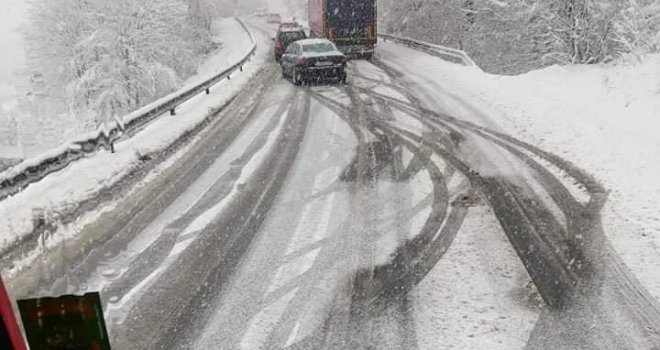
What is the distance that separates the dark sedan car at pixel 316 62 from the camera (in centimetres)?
1828

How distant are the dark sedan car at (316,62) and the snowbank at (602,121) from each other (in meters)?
2.85

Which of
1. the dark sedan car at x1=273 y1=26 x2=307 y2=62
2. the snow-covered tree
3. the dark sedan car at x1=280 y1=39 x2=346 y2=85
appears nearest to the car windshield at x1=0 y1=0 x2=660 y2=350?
the dark sedan car at x1=280 y1=39 x2=346 y2=85

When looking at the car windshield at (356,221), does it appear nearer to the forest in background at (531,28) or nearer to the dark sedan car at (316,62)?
the forest in background at (531,28)

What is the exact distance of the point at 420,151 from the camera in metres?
9.80

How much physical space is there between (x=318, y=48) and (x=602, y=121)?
35.2ft

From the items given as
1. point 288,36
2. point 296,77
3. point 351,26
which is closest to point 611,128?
point 296,77

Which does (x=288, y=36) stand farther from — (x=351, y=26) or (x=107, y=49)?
(x=107, y=49)

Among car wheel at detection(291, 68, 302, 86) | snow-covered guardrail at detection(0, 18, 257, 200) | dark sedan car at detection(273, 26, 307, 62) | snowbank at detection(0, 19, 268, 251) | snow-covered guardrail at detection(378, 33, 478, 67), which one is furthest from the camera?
dark sedan car at detection(273, 26, 307, 62)

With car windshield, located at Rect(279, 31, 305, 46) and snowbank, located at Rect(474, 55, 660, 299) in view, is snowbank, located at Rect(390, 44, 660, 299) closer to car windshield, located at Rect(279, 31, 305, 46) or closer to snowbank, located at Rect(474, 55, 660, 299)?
snowbank, located at Rect(474, 55, 660, 299)

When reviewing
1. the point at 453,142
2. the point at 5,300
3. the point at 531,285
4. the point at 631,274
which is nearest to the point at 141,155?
the point at 453,142

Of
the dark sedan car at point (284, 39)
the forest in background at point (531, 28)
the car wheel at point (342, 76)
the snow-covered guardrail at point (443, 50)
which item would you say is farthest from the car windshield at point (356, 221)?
the dark sedan car at point (284, 39)

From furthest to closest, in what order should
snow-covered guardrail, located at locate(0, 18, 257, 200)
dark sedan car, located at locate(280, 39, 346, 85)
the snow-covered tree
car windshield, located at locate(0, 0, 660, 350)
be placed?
the snow-covered tree, dark sedan car, located at locate(280, 39, 346, 85), snow-covered guardrail, located at locate(0, 18, 257, 200), car windshield, located at locate(0, 0, 660, 350)

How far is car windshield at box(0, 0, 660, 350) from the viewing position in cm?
440

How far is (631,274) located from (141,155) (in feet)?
28.2
